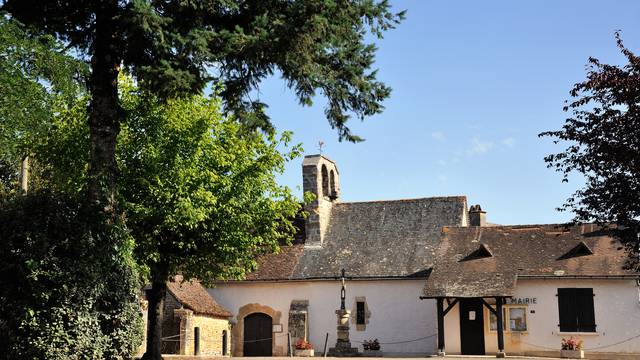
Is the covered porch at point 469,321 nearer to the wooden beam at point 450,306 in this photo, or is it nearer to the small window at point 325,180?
the wooden beam at point 450,306

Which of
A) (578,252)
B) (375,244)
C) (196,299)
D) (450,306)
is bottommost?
(450,306)

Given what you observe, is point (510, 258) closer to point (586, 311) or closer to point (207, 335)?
point (586, 311)

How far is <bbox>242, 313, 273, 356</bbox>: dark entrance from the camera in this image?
3042 centimetres

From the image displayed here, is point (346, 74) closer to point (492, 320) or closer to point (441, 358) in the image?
point (441, 358)

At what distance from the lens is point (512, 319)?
27125 mm

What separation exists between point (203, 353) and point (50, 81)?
17414 millimetres

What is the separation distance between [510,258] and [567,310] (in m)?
2.82

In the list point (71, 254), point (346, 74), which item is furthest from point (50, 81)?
point (346, 74)

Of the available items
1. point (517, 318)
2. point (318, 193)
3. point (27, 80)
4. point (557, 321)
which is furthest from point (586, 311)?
point (27, 80)

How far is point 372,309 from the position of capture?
29.3m

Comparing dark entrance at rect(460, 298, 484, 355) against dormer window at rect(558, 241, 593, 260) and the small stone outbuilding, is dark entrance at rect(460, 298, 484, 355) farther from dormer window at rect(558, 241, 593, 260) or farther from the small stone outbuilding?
the small stone outbuilding

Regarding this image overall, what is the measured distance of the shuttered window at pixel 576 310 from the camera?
86.0ft

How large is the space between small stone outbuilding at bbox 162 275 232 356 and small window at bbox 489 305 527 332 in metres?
10.8

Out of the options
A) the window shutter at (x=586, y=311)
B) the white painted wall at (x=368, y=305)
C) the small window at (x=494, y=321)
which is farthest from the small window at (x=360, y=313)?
the window shutter at (x=586, y=311)
